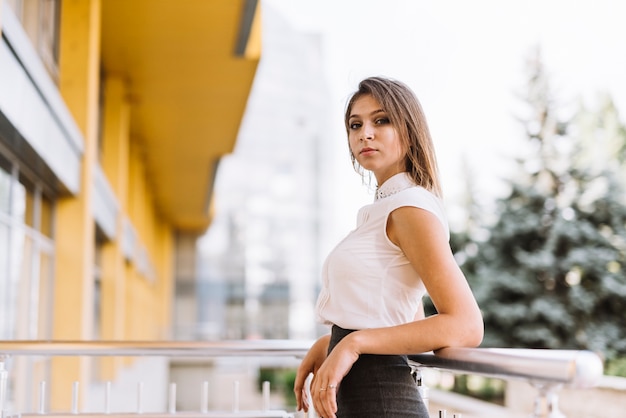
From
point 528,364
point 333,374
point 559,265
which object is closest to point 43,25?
point 333,374

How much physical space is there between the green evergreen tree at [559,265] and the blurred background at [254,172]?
0.05 meters

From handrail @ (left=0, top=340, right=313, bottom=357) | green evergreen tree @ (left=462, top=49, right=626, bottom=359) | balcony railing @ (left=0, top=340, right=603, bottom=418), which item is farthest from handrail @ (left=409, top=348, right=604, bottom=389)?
green evergreen tree @ (left=462, top=49, right=626, bottom=359)

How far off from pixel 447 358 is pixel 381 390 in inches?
6.9

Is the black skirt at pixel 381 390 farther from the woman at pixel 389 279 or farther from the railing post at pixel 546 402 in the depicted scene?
the railing post at pixel 546 402

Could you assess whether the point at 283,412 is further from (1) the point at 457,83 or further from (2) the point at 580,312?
(1) the point at 457,83

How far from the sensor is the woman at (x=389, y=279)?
1.84 metres

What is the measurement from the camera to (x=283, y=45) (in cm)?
4034

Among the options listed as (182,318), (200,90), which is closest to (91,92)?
(200,90)

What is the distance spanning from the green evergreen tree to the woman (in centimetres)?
1759

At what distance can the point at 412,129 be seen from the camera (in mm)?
2102

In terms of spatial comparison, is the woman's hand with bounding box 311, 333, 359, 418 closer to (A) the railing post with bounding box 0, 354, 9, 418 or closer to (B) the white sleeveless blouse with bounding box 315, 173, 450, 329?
(B) the white sleeveless blouse with bounding box 315, 173, 450, 329

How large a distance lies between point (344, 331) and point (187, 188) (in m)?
18.3

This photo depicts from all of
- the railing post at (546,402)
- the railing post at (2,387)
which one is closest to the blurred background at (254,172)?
the railing post at (546,402)

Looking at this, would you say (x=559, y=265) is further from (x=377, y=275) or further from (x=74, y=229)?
(x=377, y=275)
